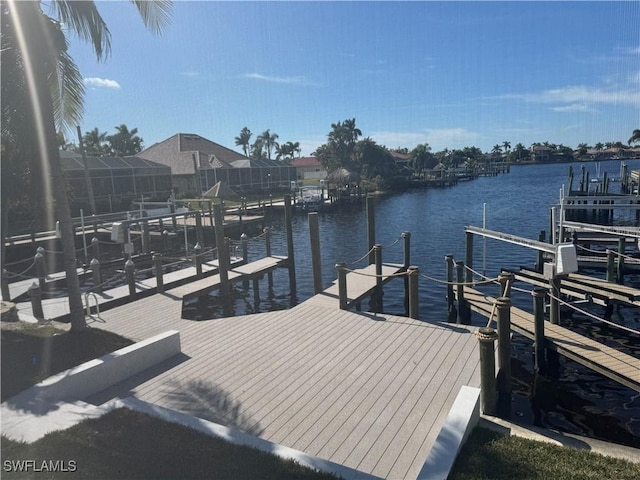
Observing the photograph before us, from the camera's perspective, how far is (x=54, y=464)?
4.60 m

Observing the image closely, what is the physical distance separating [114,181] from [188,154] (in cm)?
1615

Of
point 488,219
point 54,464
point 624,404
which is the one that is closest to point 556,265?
point 624,404

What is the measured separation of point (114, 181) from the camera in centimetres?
3775

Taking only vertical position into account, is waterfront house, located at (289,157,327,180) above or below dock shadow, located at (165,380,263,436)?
above

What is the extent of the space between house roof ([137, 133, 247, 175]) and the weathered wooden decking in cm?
4230

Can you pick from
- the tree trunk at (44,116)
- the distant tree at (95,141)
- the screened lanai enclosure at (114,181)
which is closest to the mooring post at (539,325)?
the tree trunk at (44,116)

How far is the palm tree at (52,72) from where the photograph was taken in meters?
7.66

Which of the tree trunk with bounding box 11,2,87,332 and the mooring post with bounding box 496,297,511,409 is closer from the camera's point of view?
the mooring post with bounding box 496,297,511,409

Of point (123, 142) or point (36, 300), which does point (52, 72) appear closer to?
point (36, 300)

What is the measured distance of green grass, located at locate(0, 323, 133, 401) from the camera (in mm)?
6778

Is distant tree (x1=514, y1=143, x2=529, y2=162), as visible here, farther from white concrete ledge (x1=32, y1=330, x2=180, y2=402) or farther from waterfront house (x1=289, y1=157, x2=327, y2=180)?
white concrete ledge (x1=32, y1=330, x2=180, y2=402)

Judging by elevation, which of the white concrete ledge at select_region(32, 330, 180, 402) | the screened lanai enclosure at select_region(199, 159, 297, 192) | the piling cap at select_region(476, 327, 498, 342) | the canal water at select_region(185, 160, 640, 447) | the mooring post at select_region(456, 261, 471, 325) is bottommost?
the canal water at select_region(185, 160, 640, 447)

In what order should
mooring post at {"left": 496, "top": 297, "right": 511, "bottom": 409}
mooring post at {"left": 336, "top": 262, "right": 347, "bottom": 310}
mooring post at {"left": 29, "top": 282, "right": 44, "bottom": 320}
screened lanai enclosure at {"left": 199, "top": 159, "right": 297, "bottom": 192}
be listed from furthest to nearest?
screened lanai enclosure at {"left": 199, "top": 159, "right": 297, "bottom": 192} → mooring post at {"left": 29, "top": 282, "right": 44, "bottom": 320} → mooring post at {"left": 336, "top": 262, "right": 347, "bottom": 310} → mooring post at {"left": 496, "top": 297, "right": 511, "bottom": 409}

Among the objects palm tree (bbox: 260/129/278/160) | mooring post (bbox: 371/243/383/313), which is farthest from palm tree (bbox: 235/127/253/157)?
mooring post (bbox: 371/243/383/313)
